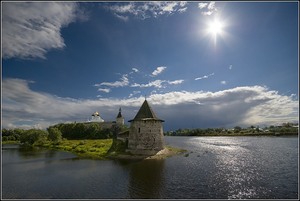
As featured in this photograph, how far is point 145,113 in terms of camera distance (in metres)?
39.1

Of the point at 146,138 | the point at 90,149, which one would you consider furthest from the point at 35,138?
the point at 146,138

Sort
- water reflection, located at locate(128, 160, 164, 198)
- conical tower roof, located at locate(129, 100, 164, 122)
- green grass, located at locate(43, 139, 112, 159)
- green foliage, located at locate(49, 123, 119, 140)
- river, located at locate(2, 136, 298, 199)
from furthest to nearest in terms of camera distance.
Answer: green foliage, located at locate(49, 123, 119, 140), conical tower roof, located at locate(129, 100, 164, 122), green grass, located at locate(43, 139, 112, 159), water reflection, located at locate(128, 160, 164, 198), river, located at locate(2, 136, 298, 199)

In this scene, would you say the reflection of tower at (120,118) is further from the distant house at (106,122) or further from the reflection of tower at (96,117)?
the reflection of tower at (96,117)

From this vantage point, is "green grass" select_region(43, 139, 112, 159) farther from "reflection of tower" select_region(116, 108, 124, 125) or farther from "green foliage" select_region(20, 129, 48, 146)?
"reflection of tower" select_region(116, 108, 124, 125)

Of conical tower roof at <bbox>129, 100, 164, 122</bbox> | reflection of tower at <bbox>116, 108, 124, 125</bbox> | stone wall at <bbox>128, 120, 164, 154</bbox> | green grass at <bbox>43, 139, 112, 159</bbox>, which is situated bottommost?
green grass at <bbox>43, 139, 112, 159</bbox>

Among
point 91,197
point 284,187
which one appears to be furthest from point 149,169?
point 284,187

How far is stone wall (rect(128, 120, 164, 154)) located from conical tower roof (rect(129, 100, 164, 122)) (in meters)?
0.59

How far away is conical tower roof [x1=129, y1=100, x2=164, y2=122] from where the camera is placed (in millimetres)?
38500

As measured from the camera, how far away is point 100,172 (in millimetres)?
24266

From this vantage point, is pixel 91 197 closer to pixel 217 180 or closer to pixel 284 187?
pixel 217 180

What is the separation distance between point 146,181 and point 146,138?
16.9 metres

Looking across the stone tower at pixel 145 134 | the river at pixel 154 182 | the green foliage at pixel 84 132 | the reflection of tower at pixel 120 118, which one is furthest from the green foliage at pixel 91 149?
the green foliage at pixel 84 132

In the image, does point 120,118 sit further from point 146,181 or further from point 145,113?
point 146,181

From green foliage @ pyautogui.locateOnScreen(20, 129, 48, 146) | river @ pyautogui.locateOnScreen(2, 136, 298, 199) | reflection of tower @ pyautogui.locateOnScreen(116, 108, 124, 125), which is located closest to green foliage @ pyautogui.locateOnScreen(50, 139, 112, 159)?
river @ pyautogui.locateOnScreen(2, 136, 298, 199)
